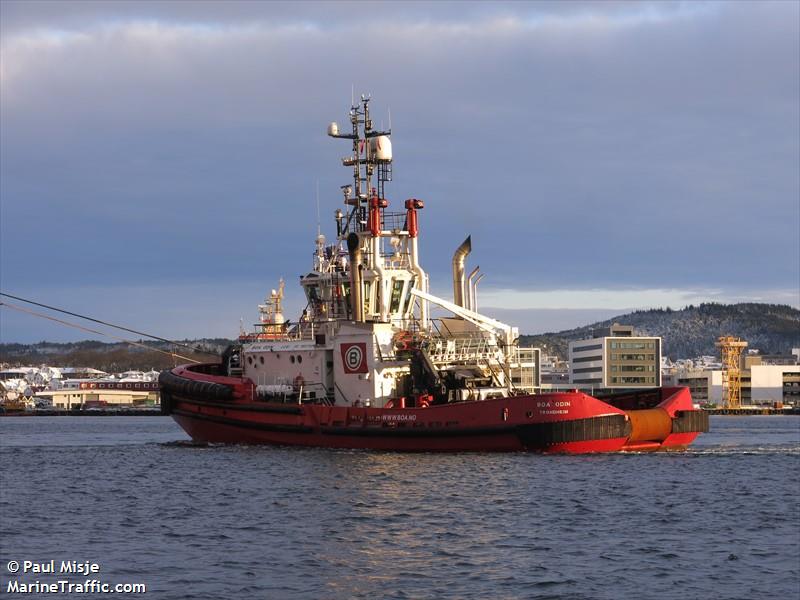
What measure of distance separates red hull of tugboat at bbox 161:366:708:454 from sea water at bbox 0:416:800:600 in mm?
698

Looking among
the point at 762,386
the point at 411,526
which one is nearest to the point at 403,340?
the point at 411,526

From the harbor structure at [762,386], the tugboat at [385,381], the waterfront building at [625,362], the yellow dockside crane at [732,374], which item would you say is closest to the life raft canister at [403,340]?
the tugboat at [385,381]

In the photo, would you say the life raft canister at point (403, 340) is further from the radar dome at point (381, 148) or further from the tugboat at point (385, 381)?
the radar dome at point (381, 148)

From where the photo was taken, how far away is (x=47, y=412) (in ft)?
522

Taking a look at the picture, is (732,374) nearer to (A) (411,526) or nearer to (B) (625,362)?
(B) (625,362)

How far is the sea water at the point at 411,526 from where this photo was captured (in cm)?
2142

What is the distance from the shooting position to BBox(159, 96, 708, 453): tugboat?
131ft

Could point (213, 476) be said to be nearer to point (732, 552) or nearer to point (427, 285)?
point (427, 285)

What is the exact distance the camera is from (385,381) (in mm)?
43375

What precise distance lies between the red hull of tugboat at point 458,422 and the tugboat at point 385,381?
0.05 metres

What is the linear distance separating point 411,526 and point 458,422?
1296 cm

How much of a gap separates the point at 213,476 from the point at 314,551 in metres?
13.5

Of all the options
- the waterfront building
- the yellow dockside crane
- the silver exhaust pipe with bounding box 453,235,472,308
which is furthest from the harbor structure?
the silver exhaust pipe with bounding box 453,235,472,308

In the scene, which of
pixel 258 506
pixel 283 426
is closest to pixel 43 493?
pixel 258 506
